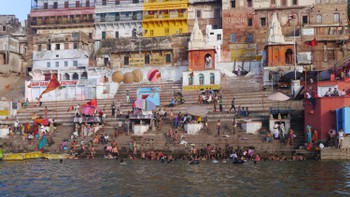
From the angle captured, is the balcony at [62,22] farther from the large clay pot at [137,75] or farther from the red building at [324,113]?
the red building at [324,113]

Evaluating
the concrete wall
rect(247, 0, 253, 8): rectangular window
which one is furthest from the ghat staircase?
rect(247, 0, 253, 8): rectangular window

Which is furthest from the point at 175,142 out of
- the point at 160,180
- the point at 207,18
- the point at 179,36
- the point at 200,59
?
the point at 207,18

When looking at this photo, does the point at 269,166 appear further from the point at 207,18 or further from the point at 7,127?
the point at 207,18

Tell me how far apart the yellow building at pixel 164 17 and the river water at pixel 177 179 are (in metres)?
30.7

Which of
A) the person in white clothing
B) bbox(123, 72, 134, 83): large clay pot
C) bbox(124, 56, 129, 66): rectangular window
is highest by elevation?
bbox(124, 56, 129, 66): rectangular window

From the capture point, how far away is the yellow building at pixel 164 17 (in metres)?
53.7

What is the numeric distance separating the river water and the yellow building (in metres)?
30.7

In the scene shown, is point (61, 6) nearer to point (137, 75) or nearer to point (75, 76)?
point (75, 76)

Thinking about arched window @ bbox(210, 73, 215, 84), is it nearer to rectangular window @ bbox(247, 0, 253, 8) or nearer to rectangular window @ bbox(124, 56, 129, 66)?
rectangular window @ bbox(124, 56, 129, 66)

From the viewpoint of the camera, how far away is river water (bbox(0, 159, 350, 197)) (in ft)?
55.4

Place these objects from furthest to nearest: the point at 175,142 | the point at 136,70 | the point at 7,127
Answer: the point at 136,70
the point at 7,127
the point at 175,142

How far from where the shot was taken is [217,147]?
88.5 ft

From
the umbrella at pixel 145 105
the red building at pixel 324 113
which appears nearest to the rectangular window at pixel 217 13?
the umbrella at pixel 145 105

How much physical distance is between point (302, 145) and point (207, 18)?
97.2 ft
